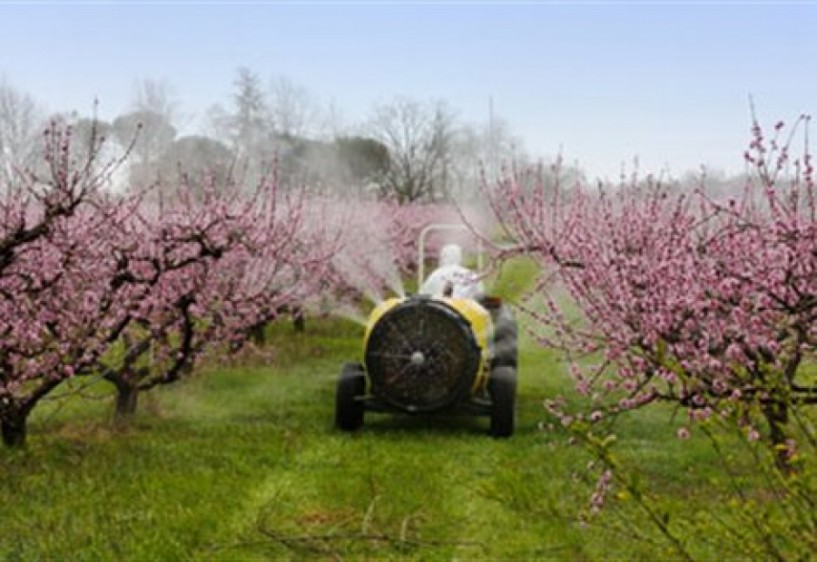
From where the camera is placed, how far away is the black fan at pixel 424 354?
945cm

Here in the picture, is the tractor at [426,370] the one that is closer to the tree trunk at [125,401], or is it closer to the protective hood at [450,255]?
the protective hood at [450,255]

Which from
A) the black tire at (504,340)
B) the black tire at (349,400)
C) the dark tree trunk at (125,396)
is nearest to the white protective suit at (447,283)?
the black tire at (504,340)

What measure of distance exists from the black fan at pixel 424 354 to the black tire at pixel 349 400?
32 cm

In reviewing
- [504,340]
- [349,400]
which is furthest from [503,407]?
[504,340]

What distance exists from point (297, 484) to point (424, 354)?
8.13 feet

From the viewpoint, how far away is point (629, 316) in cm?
646

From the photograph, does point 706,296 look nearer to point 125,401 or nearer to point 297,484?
point 297,484

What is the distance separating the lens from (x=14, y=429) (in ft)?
28.7

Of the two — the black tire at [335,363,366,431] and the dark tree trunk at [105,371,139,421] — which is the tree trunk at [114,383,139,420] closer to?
the dark tree trunk at [105,371,139,421]

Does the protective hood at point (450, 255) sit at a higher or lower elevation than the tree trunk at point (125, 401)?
higher

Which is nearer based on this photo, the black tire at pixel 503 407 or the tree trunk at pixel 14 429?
the tree trunk at pixel 14 429

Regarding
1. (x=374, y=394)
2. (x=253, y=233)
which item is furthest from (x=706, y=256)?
(x=253, y=233)

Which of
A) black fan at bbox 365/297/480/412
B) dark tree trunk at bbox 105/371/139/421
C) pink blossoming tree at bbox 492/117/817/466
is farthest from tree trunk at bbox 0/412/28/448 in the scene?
pink blossoming tree at bbox 492/117/817/466

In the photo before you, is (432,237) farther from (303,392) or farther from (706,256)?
(706,256)
